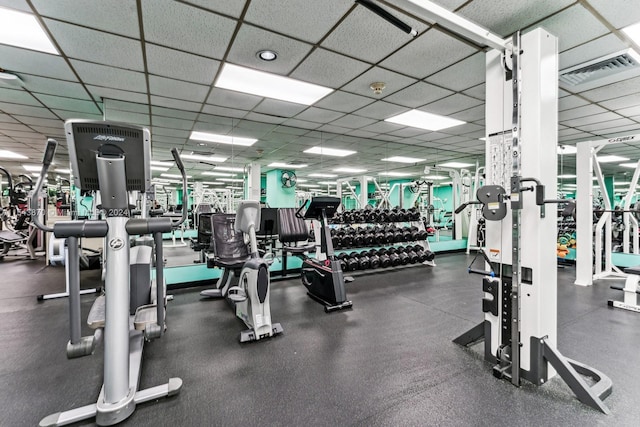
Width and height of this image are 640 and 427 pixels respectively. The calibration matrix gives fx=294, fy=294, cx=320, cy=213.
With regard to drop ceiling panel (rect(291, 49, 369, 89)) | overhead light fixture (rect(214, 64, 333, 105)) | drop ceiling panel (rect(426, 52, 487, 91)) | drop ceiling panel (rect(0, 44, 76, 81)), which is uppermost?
overhead light fixture (rect(214, 64, 333, 105))

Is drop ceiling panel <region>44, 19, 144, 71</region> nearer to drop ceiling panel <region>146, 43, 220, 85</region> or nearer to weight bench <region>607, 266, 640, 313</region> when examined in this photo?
drop ceiling panel <region>146, 43, 220, 85</region>

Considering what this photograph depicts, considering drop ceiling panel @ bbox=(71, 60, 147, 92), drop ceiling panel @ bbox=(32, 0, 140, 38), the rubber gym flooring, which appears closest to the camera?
the rubber gym flooring

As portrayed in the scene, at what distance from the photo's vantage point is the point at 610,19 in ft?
7.71

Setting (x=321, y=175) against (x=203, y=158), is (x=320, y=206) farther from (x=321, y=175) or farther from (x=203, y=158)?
(x=321, y=175)

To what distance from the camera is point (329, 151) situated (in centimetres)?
711

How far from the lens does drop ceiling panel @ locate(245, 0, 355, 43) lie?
2.16 meters

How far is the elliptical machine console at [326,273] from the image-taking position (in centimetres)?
349

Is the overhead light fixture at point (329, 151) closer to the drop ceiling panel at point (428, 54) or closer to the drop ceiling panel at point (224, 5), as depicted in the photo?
the drop ceiling panel at point (428, 54)

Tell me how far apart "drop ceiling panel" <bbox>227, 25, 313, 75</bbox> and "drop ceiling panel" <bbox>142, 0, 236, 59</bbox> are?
0.36ft

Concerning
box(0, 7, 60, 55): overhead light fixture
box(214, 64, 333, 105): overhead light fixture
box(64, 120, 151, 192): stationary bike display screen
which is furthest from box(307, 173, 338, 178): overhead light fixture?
box(64, 120, 151, 192): stationary bike display screen

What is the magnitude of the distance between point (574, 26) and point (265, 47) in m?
2.65

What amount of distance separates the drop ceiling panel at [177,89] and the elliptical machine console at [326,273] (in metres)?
2.00

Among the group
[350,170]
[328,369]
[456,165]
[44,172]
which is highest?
[456,165]

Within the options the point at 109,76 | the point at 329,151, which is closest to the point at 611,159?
the point at 329,151
